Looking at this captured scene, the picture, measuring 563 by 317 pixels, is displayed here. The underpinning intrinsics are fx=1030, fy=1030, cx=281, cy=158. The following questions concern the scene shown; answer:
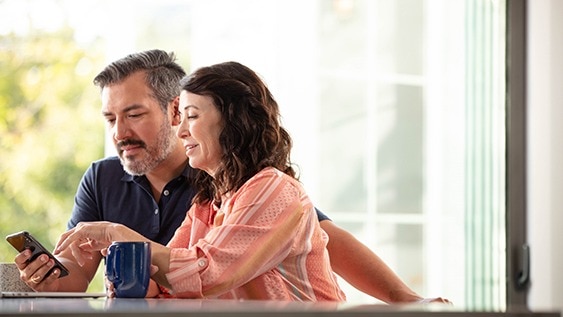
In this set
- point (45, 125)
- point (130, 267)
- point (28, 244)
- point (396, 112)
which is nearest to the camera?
point (130, 267)

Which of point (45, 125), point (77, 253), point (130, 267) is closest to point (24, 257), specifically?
point (77, 253)

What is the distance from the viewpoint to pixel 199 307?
120 cm

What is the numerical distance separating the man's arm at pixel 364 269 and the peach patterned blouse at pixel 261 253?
263 mm

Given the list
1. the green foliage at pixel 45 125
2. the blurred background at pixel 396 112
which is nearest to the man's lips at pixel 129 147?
the blurred background at pixel 396 112

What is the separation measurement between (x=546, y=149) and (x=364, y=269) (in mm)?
1319

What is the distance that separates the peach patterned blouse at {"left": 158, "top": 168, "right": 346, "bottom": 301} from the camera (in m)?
1.79

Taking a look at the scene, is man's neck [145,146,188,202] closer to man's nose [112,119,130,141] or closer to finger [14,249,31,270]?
man's nose [112,119,130,141]

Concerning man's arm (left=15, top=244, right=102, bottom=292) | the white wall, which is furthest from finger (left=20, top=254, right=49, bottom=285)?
the white wall

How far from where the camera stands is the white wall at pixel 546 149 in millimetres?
3350

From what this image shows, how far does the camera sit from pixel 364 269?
91.0 inches

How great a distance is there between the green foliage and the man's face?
695 cm

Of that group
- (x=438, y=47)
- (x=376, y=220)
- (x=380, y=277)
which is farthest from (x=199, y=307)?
(x=438, y=47)

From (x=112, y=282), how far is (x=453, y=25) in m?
3.98

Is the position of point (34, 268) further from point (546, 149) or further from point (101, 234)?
point (546, 149)
